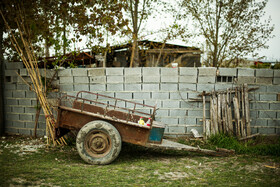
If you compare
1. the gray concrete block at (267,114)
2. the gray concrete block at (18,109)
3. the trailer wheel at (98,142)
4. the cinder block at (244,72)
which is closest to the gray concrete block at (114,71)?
the trailer wheel at (98,142)

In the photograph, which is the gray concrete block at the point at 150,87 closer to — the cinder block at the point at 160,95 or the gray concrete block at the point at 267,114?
the cinder block at the point at 160,95

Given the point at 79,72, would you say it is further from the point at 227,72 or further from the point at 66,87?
the point at 227,72

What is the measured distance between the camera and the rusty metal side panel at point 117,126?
3.97 metres

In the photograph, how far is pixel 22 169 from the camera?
3.62 metres

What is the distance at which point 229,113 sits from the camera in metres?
5.30

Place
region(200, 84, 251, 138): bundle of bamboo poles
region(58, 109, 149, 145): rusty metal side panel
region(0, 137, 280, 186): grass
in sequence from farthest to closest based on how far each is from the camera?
region(200, 84, 251, 138): bundle of bamboo poles, region(58, 109, 149, 145): rusty metal side panel, region(0, 137, 280, 186): grass

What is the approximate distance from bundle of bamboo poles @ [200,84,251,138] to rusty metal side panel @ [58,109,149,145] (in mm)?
2157

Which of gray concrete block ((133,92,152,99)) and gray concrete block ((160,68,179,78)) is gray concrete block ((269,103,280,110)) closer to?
gray concrete block ((160,68,179,78))

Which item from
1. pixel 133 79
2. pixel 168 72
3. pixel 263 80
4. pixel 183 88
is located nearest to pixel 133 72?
pixel 133 79

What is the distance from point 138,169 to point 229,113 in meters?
2.78

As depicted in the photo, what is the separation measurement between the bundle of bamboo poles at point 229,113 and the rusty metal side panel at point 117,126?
216cm

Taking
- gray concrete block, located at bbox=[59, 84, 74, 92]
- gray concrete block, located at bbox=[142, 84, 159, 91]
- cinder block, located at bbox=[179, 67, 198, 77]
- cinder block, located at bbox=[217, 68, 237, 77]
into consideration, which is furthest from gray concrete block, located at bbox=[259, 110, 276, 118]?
gray concrete block, located at bbox=[59, 84, 74, 92]

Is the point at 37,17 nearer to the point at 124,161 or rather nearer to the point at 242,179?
the point at 124,161

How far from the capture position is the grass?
328cm
